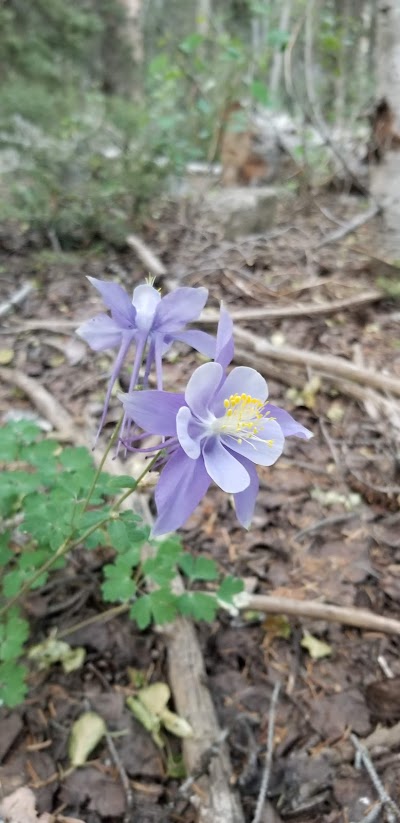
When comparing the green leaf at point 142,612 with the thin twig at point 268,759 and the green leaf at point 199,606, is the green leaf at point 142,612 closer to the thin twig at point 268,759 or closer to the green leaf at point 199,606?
the green leaf at point 199,606

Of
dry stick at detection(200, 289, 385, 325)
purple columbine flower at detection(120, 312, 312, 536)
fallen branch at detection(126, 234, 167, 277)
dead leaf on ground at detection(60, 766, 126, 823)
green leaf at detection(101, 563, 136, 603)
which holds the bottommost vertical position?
dead leaf on ground at detection(60, 766, 126, 823)

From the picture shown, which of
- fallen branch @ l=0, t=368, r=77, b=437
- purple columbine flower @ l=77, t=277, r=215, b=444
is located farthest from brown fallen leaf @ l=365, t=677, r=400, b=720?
fallen branch @ l=0, t=368, r=77, b=437

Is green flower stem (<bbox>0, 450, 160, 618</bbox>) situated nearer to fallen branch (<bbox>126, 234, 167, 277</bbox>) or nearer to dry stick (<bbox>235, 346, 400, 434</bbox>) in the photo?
dry stick (<bbox>235, 346, 400, 434</bbox>)

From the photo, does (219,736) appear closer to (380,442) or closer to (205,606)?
(205,606)

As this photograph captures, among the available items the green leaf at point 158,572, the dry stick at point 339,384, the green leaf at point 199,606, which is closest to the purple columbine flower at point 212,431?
the green leaf at point 158,572

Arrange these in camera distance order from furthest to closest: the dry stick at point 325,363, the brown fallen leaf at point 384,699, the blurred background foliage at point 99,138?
1. the blurred background foliage at point 99,138
2. the dry stick at point 325,363
3. the brown fallen leaf at point 384,699

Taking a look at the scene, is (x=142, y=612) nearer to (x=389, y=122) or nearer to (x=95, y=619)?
(x=95, y=619)

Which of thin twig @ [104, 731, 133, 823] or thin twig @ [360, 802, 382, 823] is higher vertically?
thin twig @ [360, 802, 382, 823]
